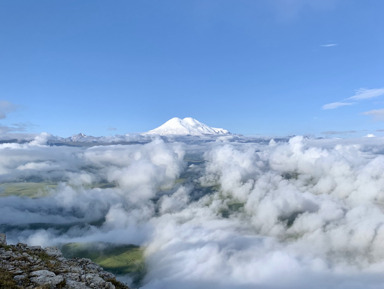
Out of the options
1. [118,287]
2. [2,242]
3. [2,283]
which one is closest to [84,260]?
[2,242]

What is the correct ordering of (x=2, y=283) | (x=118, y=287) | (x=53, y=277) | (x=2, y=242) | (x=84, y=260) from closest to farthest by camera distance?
1. (x=2, y=283)
2. (x=53, y=277)
3. (x=118, y=287)
4. (x=2, y=242)
5. (x=84, y=260)

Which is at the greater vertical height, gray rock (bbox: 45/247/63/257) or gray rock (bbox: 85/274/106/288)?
gray rock (bbox: 85/274/106/288)

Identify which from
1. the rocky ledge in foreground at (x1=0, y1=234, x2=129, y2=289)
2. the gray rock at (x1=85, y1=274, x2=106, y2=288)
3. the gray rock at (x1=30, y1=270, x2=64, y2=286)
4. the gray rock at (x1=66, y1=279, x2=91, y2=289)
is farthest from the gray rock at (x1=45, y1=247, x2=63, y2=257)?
the gray rock at (x1=66, y1=279, x2=91, y2=289)

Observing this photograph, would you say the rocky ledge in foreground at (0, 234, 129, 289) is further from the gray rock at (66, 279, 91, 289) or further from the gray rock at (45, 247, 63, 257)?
the gray rock at (45, 247, 63, 257)

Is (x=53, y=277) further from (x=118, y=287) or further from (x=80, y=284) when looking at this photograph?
(x=118, y=287)

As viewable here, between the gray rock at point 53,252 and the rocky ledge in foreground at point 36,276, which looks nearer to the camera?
the rocky ledge in foreground at point 36,276

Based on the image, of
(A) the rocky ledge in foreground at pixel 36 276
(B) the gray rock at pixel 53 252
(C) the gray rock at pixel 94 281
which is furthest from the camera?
(B) the gray rock at pixel 53 252

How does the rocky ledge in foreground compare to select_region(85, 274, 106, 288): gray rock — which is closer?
the rocky ledge in foreground

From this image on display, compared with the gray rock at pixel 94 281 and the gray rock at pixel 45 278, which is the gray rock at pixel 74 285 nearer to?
the gray rock at pixel 45 278

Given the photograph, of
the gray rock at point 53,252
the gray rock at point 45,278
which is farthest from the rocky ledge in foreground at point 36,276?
the gray rock at point 53,252

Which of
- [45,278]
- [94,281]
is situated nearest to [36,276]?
[45,278]

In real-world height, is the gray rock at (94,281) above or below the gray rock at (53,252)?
above
